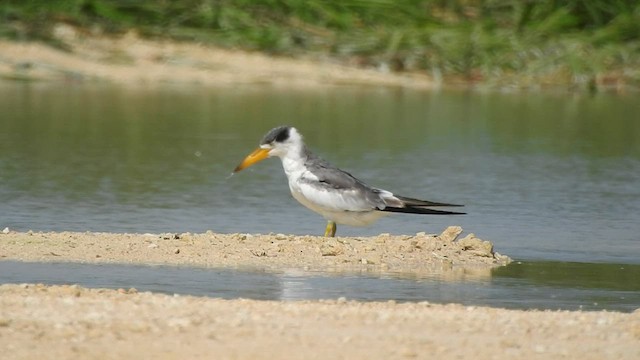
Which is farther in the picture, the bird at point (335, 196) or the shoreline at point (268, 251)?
the bird at point (335, 196)

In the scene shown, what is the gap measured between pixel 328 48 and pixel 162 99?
3.18m

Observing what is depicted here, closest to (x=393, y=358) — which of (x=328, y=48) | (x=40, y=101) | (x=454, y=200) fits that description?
(x=454, y=200)

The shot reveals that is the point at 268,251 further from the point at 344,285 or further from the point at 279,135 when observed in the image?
the point at 279,135

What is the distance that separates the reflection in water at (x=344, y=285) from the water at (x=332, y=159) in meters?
0.25

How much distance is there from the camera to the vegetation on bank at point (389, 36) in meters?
20.3

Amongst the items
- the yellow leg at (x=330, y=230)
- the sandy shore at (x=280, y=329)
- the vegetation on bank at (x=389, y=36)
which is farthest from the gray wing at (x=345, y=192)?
the vegetation on bank at (x=389, y=36)

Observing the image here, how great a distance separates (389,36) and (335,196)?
11.7m

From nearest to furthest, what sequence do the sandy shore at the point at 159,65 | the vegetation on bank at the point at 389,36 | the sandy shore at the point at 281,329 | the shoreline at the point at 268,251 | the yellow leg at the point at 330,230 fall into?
1. the sandy shore at the point at 281,329
2. the shoreline at the point at 268,251
3. the yellow leg at the point at 330,230
4. the sandy shore at the point at 159,65
5. the vegetation on bank at the point at 389,36

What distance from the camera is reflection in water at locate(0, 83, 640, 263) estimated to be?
1017cm

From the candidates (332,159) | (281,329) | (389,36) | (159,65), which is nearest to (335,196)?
(281,329)

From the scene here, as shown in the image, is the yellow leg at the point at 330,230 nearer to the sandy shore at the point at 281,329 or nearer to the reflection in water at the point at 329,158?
the reflection in water at the point at 329,158

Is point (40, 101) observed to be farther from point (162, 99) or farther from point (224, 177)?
point (224, 177)

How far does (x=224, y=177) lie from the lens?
1232 cm

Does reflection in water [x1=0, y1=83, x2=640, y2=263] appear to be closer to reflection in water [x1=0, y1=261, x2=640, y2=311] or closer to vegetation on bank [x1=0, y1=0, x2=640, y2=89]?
vegetation on bank [x1=0, y1=0, x2=640, y2=89]
